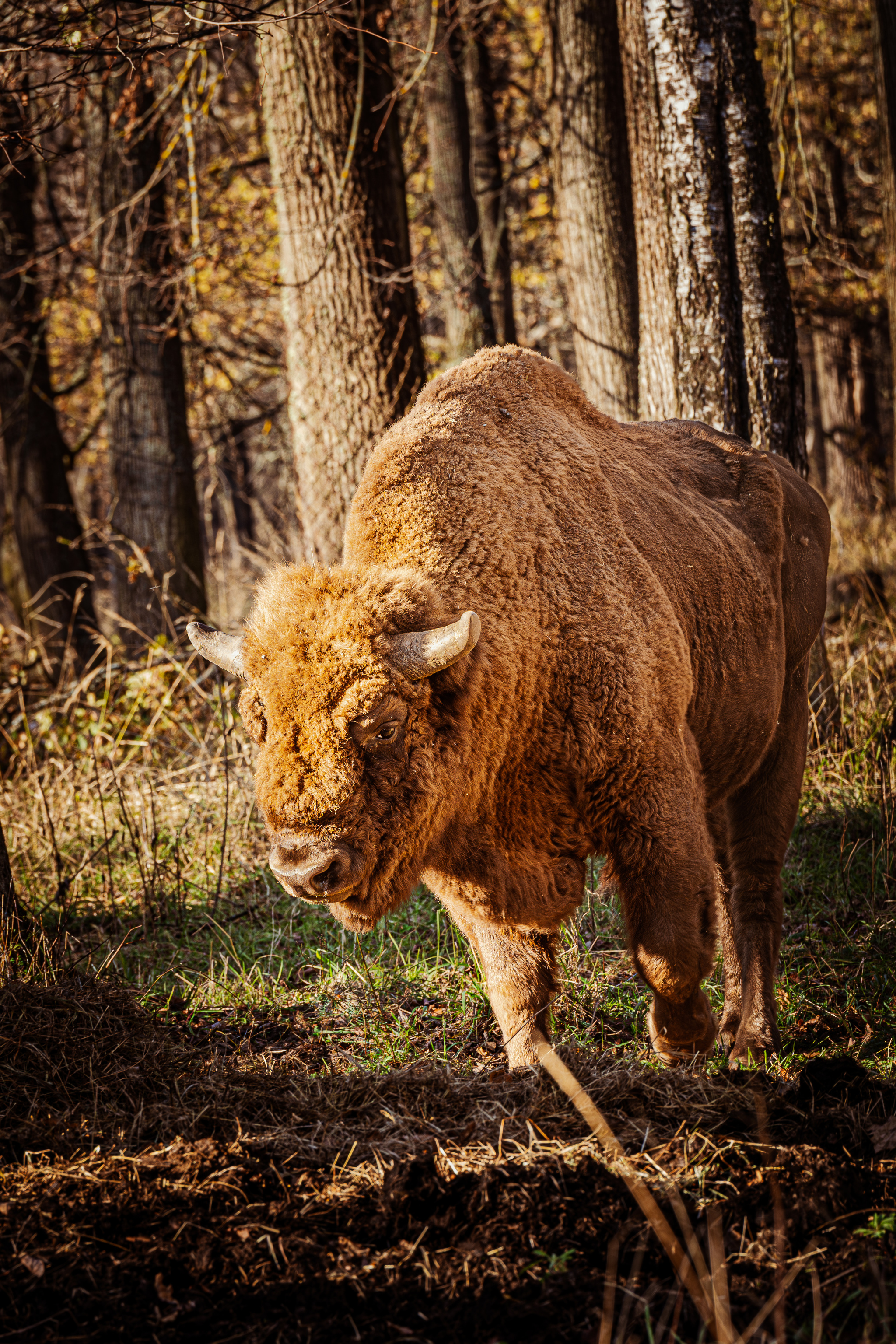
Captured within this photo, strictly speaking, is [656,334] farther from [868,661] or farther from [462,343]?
[462,343]

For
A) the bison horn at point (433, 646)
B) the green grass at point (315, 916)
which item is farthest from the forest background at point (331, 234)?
the bison horn at point (433, 646)

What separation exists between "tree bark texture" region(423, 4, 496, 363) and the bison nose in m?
9.79

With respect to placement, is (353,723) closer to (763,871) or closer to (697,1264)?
(697,1264)

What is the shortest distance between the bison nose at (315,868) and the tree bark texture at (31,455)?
7.83 meters

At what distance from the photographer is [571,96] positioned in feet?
27.8

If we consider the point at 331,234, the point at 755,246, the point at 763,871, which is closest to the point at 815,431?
the point at 755,246

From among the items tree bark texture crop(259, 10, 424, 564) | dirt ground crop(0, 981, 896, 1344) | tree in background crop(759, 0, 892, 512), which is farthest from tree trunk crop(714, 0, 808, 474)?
tree in background crop(759, 0, 892, 512)

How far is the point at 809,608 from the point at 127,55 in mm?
3672

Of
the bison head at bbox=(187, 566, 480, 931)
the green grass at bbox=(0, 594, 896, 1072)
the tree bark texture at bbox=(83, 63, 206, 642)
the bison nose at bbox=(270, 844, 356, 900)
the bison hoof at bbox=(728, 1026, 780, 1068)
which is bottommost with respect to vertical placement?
the bison hoof at bbox=(728, 1026, 780, 1068)

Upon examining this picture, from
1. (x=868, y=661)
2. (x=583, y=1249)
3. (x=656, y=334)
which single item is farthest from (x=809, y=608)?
(x=583, y=1249)

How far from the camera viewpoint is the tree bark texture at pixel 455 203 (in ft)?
38.5

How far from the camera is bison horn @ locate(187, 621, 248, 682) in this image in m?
3.24

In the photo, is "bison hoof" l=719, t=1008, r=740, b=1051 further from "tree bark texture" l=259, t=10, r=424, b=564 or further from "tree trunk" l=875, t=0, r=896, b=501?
"tree trunk" l=875, t=0, r=896, b=501

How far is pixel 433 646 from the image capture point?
2.89 m
